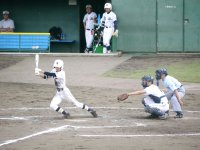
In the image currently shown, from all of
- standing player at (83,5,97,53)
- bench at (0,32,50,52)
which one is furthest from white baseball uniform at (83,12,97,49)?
bench at (0,32,50,52)

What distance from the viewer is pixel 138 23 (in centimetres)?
2803

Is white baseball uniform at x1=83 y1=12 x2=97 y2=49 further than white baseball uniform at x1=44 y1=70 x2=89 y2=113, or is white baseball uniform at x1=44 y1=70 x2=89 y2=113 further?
Answer: white baseball uniform at x1=83 y1=12 x2=97 y2=49

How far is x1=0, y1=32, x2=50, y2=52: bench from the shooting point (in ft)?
89.6

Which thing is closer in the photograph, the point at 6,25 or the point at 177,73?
the point at 177,73

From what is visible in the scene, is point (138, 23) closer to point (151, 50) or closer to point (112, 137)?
point (151, 50)

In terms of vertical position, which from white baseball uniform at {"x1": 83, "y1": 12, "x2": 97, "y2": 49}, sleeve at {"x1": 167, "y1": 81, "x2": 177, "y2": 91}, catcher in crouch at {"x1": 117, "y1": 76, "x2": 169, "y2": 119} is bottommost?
catcher in crouch at {"x1": 117, "y1": 76, "x2": 169, "y2": 119}

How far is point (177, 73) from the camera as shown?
23.5 m

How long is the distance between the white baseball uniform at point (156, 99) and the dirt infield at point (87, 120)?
1.09 feet

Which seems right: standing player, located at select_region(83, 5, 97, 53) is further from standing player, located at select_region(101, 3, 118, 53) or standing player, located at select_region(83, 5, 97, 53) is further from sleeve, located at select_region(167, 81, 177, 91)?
sleeve, located at select_region(167, 81, 177, 91)

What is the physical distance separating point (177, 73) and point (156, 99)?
8.23m

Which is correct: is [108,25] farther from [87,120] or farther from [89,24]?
[87,120]

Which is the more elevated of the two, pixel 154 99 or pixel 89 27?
pixel 89 27

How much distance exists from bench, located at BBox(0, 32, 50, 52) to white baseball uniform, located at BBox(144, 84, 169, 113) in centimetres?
1231

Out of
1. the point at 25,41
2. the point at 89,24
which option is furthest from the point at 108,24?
the point at 25,41
